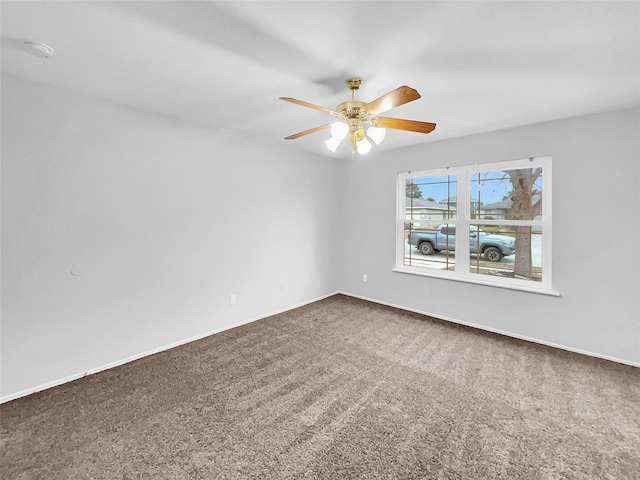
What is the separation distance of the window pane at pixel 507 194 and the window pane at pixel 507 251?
0.16 m

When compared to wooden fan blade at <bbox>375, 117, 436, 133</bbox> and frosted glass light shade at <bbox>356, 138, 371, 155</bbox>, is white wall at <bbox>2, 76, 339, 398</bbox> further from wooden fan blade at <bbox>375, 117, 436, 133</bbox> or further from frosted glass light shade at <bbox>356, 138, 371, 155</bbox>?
wooden fan blade at <bbox>375, 117, 436, 133</bbox>

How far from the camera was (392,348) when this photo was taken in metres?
3.05

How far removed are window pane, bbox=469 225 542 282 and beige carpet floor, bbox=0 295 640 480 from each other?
0.85m

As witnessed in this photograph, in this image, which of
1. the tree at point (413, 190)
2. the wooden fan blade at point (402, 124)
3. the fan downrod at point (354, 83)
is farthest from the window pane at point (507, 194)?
the fan downrod at point (354, 83)

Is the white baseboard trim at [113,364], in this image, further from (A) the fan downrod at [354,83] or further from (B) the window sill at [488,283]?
(A) the fan downrod at [354,83]

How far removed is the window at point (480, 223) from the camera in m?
3.26

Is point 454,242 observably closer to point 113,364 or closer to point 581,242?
point 581,242

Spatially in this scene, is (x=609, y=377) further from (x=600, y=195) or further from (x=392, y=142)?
(x=392, y=142)

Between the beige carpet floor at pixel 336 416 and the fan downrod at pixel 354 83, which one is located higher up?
the fan downrod at pixel 354 83

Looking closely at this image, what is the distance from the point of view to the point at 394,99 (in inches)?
67.5

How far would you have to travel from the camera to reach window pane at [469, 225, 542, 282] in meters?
3.30

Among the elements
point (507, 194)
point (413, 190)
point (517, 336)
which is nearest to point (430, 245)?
point (413, 190)

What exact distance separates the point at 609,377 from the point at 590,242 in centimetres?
124

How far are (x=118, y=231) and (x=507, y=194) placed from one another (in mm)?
4246
